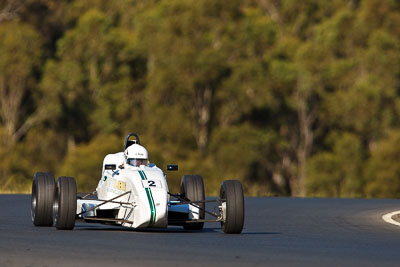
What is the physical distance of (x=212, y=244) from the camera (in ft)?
47.5

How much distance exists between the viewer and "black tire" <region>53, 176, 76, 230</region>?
16328mm

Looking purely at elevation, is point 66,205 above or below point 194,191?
below

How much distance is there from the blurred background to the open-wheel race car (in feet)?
144

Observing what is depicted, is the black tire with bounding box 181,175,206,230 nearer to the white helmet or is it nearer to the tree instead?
the white helmet

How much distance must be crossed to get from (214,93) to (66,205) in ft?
172

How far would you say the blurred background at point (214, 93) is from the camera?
209 ft

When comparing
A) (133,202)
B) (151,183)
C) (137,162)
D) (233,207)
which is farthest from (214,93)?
(133,202)

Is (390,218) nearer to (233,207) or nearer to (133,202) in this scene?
(233,207)

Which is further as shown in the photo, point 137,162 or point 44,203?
point 137,162

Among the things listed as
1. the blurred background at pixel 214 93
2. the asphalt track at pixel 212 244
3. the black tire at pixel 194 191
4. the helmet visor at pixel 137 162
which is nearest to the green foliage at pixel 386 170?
the blurred background at pixel 214 93

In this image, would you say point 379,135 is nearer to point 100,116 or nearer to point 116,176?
point 100,116

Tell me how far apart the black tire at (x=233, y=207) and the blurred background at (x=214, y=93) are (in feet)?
147

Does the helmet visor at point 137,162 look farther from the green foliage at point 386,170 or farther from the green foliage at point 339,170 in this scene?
the green foliage at point 339,170

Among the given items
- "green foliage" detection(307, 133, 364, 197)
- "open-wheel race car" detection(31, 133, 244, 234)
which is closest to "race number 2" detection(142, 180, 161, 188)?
"open-wheel race car" detection(31, 133, 244, 234)
